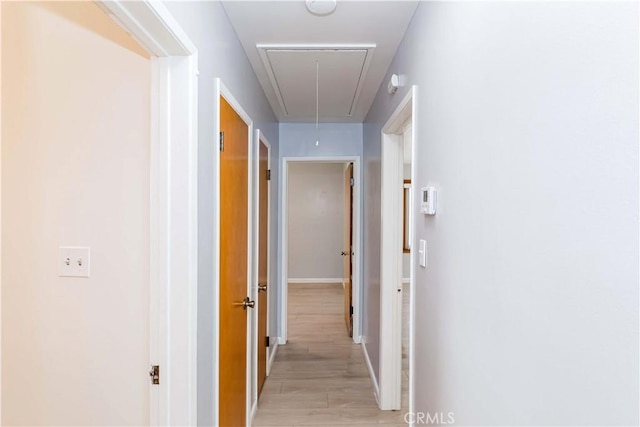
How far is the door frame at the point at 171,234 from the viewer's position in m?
1.18

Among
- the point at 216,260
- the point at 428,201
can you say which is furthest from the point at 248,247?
the point at 428,201

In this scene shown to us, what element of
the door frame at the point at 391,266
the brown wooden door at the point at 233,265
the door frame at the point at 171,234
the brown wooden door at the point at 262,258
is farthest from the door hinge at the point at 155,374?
the door frame at the point at 391,266

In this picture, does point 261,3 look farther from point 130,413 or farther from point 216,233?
point 130,413

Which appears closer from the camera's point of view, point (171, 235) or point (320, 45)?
point (171, 235)

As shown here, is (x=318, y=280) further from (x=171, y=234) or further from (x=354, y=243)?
(x=171, y=234)

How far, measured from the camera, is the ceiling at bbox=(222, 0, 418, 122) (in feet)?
5.43

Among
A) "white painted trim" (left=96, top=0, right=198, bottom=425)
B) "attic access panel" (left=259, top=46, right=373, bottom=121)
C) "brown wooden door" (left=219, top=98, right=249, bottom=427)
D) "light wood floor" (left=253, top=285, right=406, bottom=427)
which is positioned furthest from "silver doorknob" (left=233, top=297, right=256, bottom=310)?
"attic access panel" (left=259, top=46, right=373, bottom=121)

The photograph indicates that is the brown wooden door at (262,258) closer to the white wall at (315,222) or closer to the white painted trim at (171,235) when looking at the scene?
the white painted trim at (171,235)

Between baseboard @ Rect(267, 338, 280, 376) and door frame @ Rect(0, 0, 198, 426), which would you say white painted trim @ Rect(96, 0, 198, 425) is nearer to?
door frame @ Rect(0, 0, 198, 426)

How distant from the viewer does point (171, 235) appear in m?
1.19

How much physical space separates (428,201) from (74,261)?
1.36 m

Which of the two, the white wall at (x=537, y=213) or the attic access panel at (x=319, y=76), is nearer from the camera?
the white wall at (x=537, y=213)

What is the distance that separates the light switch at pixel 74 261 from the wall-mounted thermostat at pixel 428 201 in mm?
1300

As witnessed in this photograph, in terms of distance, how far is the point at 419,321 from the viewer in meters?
1.61
